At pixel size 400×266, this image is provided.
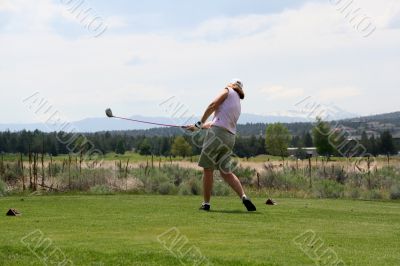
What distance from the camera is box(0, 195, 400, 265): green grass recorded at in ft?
18.5

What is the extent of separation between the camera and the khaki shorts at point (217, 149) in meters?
9.68

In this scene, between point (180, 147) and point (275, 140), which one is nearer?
point (180, 147)

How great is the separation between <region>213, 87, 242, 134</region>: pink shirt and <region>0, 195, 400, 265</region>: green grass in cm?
127

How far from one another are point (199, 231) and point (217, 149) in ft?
9.26

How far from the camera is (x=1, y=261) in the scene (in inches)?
224

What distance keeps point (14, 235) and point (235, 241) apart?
230 cm

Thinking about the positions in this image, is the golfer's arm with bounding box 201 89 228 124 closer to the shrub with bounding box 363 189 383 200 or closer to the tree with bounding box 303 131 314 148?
the shrub with bounding box 363 189 383 200

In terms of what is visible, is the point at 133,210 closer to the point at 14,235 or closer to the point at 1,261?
the point at 14,235

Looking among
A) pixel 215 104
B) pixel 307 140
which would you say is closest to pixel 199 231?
pixel 215 104

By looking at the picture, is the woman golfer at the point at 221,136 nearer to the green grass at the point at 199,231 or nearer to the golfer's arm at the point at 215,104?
the golfer's arm at the point at 215,104

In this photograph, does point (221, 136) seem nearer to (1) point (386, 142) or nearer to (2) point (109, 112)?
(2) point (109, 112)

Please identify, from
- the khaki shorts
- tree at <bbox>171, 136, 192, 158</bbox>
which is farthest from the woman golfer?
tree at <bbox>171, 136, 192, 158</bbox>

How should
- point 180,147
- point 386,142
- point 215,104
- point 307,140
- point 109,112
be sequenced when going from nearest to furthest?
point 215,104 < point 109,112 < point 386,142 < point 180,147 < point 307,140

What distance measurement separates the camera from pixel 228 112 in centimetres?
977
